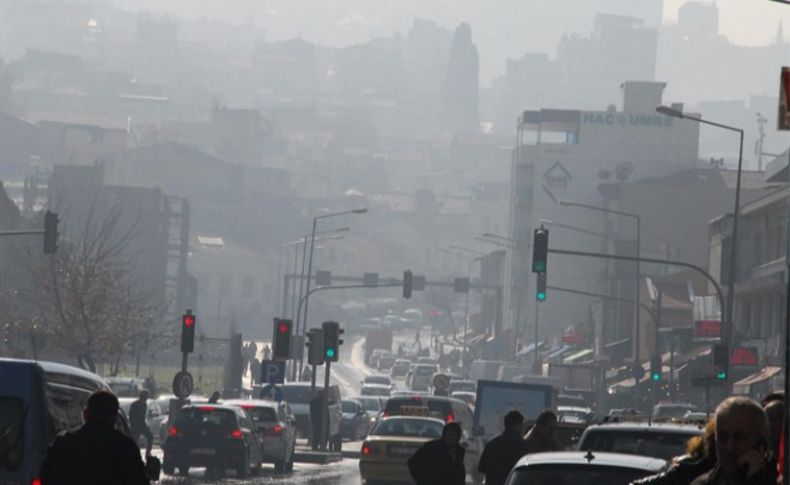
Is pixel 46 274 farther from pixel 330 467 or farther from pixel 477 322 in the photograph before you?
pixel 477 322

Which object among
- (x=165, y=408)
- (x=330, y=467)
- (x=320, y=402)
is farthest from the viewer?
(x=165, y=408)

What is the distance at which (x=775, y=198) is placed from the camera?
68.2 meters

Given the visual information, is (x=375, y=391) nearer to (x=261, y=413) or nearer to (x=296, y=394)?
(x=296, y=394)

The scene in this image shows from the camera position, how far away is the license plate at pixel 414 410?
1674 inches

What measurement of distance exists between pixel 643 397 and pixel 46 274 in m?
22.5

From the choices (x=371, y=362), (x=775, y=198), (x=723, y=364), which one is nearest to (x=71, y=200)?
(x=371, y=362)

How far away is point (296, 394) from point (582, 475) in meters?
44.4

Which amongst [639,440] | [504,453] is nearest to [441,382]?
[504,453]

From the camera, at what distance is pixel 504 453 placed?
21.7 meters

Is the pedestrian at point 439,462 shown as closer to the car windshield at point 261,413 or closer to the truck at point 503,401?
the car windshield at point 261,413

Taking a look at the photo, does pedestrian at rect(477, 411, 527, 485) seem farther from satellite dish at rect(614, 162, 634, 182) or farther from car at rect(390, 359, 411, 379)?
satellite dish at rect(614, 162, 634, 182)

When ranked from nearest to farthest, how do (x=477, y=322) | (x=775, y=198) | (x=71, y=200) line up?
(x=775, y=198)
(x=71, y=200)
(x=477, y=322)

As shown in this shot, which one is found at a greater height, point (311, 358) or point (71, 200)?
point (71, 200)

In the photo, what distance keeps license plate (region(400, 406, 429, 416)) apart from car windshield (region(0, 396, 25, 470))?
26777mm
